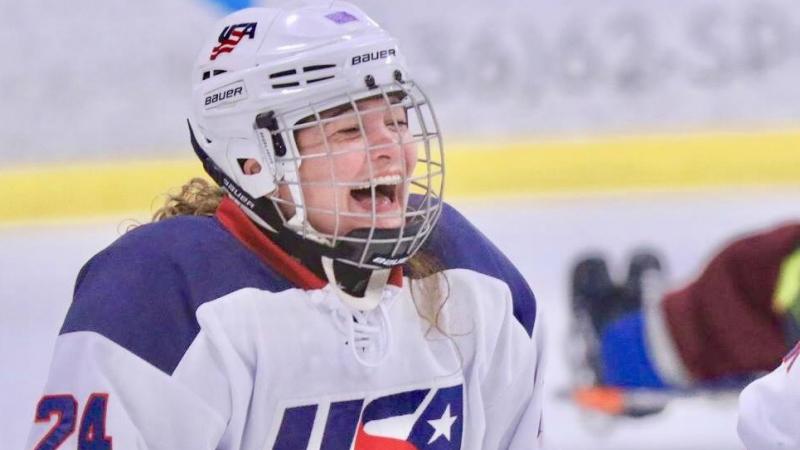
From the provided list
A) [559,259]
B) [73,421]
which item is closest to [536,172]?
[559,259]

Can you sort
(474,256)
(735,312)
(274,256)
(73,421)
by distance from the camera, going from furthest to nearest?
(735,312), (474,256), (274,256), (73,421)

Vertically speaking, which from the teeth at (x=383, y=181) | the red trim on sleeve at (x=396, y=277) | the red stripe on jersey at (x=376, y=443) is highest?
the teeth at (x=383, y=181)

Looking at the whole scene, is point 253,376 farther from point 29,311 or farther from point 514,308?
point 29,311

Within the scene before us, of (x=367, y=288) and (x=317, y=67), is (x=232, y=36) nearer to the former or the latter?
(x=317, y=67)

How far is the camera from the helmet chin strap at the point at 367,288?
1.47 metres

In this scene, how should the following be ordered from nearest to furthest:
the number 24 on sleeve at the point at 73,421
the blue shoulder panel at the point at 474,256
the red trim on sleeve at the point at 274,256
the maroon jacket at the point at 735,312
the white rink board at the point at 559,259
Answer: the number 24 on sleeve at the point at 73,421, the red trim on sleeve at the point at 274,256, the blue shoulder panel at the point at 474,256, the white rink board at the point at 559,259, the maroon jacket at the point at 735,312

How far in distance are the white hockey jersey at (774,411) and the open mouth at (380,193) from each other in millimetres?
381

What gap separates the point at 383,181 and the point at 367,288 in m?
0.12

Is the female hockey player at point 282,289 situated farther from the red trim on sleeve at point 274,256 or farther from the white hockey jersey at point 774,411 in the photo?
the white hockey jersey at point 774,411

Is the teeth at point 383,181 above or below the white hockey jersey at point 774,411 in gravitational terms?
above

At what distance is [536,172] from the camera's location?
108 inches

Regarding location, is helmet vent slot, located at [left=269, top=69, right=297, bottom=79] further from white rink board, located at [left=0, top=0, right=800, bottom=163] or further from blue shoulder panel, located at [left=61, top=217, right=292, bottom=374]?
white rink board, located at [left=0, top=0, right=800, bottom=163]

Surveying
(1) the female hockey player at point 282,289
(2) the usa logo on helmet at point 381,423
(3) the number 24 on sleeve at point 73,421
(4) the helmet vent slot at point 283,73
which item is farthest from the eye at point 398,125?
(3) the number 24 on sleeve at point 73,421

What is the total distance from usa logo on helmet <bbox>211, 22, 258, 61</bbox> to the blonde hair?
0.17 m
